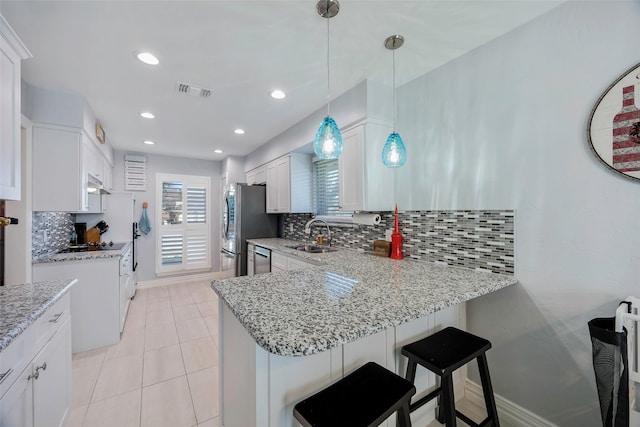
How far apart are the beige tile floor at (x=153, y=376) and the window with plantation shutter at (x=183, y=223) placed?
5.38 ft

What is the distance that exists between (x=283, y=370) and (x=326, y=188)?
259 centimetres

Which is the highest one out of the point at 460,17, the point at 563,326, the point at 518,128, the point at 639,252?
the point at 460,17

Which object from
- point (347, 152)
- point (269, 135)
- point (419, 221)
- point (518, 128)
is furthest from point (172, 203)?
point (518, 128)

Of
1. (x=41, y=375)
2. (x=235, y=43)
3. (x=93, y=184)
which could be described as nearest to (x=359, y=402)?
(x=41, y=375)

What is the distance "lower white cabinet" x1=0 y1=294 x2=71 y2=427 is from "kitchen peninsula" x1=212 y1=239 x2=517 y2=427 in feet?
2.54

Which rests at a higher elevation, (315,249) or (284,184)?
(284,184)

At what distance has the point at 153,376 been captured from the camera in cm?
219

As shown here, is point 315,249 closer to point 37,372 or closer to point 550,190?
point 550,190

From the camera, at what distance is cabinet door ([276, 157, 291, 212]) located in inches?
139

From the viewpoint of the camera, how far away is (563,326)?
147 centimetres

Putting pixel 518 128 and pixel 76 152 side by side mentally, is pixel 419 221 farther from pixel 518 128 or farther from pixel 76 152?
pixel 76 152

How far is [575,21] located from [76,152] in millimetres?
3804

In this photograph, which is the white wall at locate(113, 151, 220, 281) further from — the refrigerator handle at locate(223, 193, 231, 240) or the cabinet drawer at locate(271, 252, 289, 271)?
the cabinet drawer at locate(271, 252, 289, 271)

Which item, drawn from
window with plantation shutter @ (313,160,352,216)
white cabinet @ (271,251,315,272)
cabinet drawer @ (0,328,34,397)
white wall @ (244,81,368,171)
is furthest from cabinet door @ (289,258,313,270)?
cabinet drawer @ (0,328,34,397)
